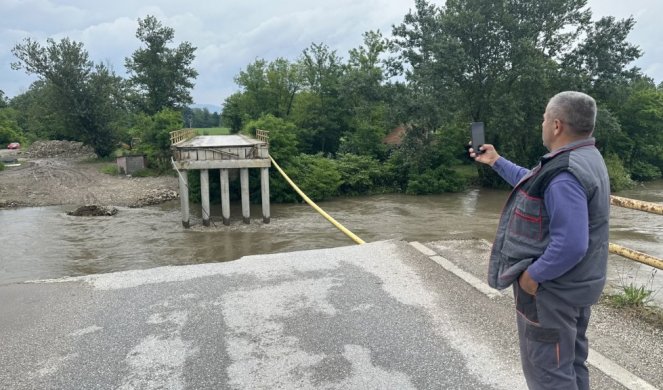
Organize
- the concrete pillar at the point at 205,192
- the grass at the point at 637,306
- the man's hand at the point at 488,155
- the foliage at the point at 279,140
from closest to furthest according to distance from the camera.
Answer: the man's hand at the point at 488,155, the grass at the point at 637,306, the concrete pillar at the point at 205,192, the foliage at the point at 279,140

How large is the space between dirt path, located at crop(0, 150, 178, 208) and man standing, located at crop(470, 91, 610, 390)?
21.9 metres

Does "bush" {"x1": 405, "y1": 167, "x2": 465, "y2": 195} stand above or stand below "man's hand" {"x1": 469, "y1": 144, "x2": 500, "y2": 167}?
below

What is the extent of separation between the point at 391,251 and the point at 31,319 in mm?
4554

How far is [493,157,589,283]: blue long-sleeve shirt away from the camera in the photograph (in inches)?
82.7

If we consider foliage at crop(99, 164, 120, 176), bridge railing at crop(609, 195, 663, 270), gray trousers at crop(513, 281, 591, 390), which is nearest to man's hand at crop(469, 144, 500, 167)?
gray trousers at crop(513, 281, 591, 390)

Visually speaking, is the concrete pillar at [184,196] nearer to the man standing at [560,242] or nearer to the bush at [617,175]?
the man standing at [560,242]

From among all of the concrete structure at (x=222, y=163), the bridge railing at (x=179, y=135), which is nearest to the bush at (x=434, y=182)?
the concrete structure at (x=222, y=163)

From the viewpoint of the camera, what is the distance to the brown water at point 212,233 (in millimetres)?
12445

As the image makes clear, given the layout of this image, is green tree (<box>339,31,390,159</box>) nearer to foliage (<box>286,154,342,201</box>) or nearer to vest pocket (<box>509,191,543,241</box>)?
foliage (<box>286,154,342,201</box>)

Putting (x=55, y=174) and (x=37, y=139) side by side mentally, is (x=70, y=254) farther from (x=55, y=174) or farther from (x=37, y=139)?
(x=37, y=139)

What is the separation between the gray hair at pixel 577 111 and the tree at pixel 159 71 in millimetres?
39689

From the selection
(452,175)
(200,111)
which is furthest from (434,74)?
(200,111)

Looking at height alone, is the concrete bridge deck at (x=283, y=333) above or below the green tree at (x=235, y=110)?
below

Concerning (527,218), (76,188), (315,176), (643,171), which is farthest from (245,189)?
(643,171)
